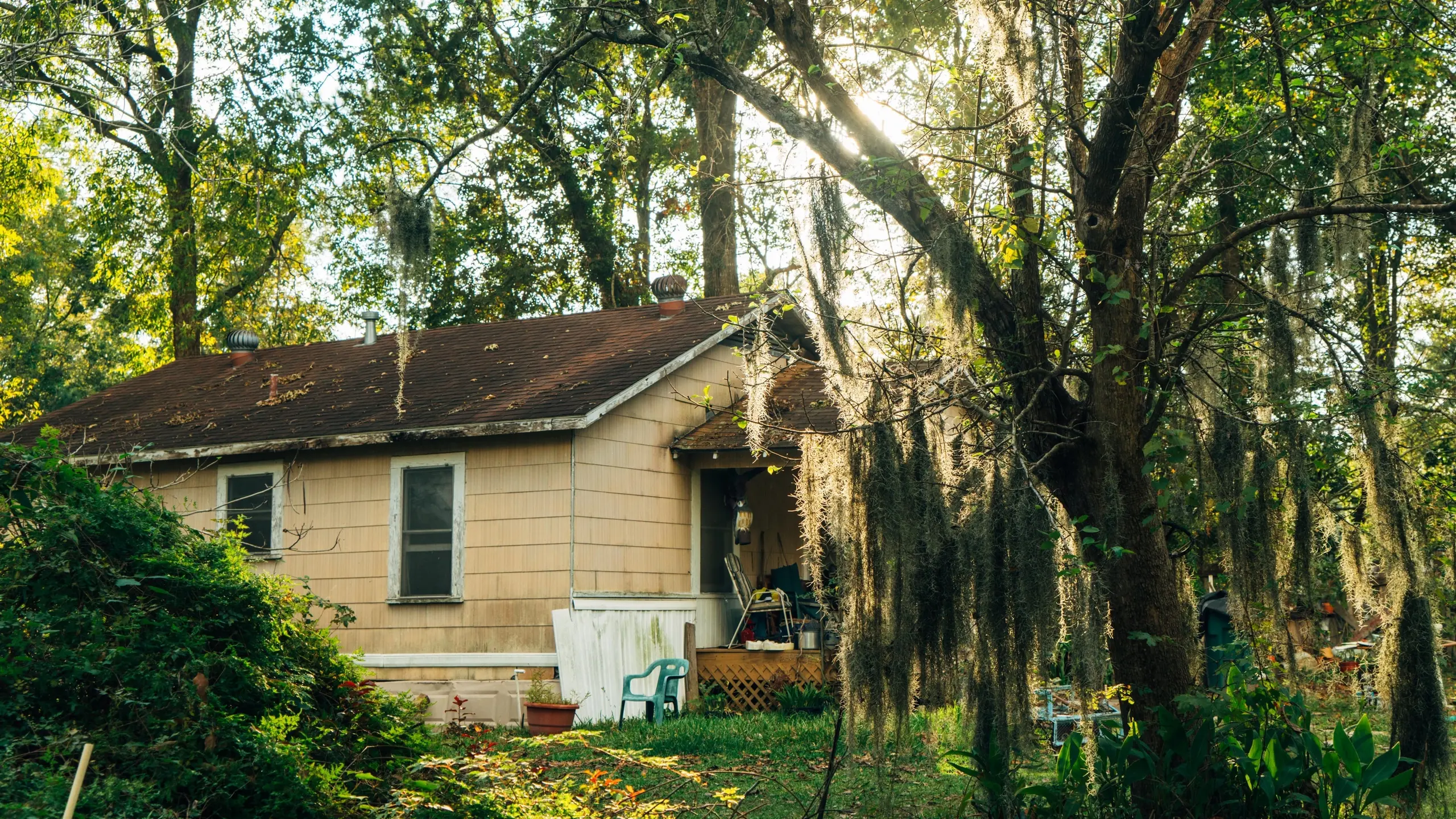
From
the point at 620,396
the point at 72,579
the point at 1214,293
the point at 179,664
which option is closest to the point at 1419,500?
the point at 1214,293

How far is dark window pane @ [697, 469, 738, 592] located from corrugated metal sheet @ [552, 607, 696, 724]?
132 centimetres

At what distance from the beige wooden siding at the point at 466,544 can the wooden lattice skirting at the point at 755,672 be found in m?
1.87

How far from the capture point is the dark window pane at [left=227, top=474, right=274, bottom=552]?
1425cm

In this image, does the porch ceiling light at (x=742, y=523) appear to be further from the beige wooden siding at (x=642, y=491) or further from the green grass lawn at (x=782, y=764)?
the green grass lawn at (x=782, y=764)

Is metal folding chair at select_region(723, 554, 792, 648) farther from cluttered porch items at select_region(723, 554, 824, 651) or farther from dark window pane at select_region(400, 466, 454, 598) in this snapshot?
dark window pane at select_region(400, 466, 454, 598)

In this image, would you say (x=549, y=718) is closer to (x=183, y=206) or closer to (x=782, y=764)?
(x=782, y=764)

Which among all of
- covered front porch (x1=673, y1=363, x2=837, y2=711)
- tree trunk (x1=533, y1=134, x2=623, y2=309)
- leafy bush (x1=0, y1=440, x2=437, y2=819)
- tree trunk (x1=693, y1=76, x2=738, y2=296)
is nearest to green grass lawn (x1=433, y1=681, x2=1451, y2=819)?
leafy bush (x1=0, y1=440, x2=437, y2=819)

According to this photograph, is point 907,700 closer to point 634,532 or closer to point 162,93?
point 162,93

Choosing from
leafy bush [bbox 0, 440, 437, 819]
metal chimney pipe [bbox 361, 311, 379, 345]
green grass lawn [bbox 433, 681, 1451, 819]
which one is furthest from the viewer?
metal chimney pipe [bbox 361, 311, 379, 345]

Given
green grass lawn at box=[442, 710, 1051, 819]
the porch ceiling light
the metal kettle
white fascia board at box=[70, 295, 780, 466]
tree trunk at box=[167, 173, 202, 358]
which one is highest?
tree trunk at box=[167, 173, 202, 358]

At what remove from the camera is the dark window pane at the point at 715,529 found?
14391 millimetres

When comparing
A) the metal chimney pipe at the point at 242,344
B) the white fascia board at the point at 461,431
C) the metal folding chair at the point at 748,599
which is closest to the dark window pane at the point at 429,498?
the white fascia board at the point at 461,431

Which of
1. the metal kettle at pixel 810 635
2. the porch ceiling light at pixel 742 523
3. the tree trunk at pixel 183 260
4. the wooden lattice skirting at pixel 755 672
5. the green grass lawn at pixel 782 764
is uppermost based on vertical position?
the tree trunk at pixel 183 260

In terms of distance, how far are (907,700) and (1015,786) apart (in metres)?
0.83
